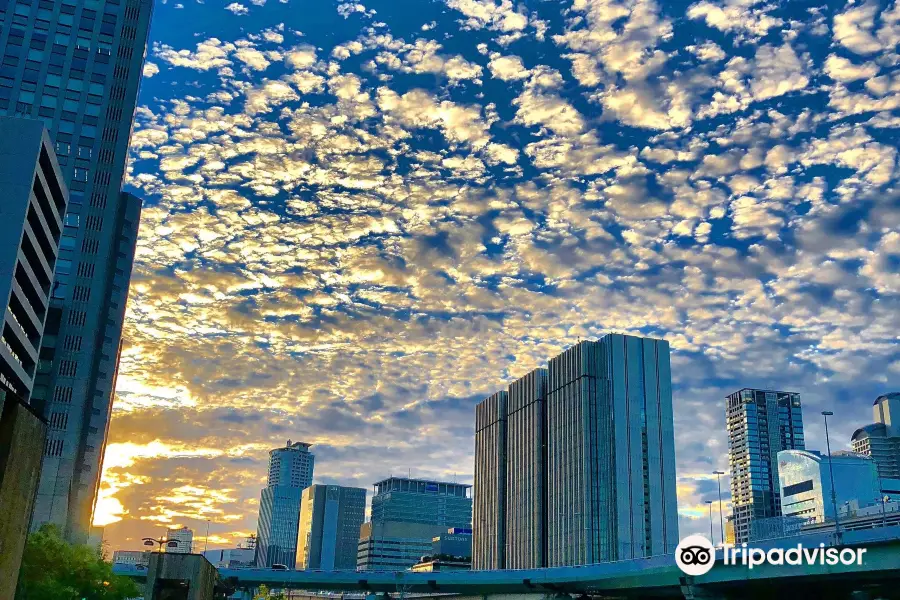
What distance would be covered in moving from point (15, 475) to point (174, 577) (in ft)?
158

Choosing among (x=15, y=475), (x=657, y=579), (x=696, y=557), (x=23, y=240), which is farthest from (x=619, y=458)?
(x=15, y=475)

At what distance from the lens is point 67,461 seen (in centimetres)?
12388

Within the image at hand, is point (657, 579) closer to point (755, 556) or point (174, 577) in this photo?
point (755, 556)

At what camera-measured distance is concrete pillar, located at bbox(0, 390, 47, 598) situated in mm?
13656

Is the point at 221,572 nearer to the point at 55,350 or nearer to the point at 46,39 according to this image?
the point at 55,350

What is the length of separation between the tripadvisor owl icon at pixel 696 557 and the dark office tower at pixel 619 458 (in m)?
101

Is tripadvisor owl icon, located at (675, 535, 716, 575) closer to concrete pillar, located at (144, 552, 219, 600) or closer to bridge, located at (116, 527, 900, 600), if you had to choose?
bridge, located at (116, 527, 900, 600)

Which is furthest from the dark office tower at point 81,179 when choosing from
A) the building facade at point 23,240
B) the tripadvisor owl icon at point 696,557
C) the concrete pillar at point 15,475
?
the concrete pillar at point 15,475

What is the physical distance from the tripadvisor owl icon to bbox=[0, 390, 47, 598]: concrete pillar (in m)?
71.1

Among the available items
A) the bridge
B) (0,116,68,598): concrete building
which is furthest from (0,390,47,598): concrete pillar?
(0,116,68,598): concrete building

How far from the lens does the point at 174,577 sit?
5766cm

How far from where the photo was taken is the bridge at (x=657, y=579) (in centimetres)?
6166

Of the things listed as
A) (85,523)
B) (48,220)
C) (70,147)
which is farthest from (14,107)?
(85,523)

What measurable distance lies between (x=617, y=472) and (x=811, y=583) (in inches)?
4331
